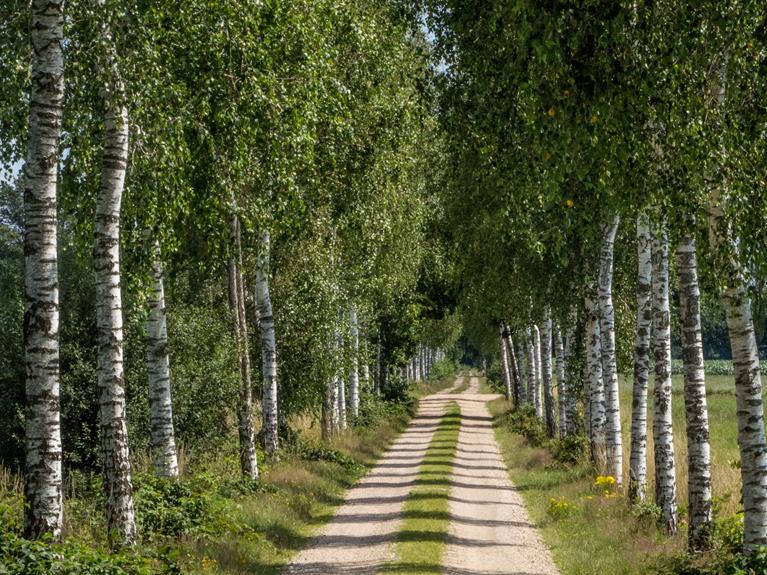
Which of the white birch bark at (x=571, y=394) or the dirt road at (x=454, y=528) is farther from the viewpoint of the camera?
the white birch bark at (x=571, y=394)

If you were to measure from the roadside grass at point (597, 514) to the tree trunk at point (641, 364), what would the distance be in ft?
1.73

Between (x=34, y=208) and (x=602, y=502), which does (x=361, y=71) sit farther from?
(x=34, y=208)

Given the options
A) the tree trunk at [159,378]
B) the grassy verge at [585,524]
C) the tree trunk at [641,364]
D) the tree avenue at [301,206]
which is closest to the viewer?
the tree avenue at [301,206]

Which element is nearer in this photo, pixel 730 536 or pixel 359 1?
pixel 730 536

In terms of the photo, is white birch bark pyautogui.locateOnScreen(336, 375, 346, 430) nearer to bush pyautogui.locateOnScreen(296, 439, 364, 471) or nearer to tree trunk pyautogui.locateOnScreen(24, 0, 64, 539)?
bush pyautogui.locateOnScreen(296, 439, 364, 471)

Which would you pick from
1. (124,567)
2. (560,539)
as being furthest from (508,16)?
(560,539)

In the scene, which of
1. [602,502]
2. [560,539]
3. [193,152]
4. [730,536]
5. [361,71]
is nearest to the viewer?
[730,536]

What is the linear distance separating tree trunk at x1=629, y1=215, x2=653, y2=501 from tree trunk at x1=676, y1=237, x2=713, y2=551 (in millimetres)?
3139

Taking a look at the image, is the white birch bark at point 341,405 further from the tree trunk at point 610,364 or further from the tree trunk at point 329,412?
the tree trunk at point 610,364

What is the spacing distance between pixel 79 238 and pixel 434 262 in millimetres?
28961

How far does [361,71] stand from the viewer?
62.9 feet

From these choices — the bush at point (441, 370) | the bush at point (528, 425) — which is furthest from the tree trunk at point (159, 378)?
the bush at point (441, 370)

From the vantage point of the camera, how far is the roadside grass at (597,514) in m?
13.4

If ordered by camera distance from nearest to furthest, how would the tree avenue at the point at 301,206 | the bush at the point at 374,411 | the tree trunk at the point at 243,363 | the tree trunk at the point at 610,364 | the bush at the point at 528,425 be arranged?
1. the tree avenue at the point at 301,206
2. the tree trunk at the point at 243,363
3. the tree trunk at the point at 610,364
4. the bush at the point at 528,425
5. the bush at the point at 374,411
